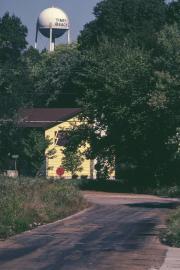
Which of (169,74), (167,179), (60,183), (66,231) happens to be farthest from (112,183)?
(66,231)

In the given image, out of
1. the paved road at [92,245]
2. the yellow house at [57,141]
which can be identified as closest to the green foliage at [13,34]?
the yellow house at [57,141]

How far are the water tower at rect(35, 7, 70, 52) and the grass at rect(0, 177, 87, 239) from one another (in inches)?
4309

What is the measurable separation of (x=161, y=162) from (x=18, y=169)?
20.4 meters

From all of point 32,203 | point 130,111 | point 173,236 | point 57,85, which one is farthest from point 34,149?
point 173,236

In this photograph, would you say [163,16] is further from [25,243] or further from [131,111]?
[25,243]

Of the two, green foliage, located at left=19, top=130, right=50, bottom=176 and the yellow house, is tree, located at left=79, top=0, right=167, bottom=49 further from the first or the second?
green foliage, located at left=19, top=130, right=50, bottom=176

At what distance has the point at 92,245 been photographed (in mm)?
24312

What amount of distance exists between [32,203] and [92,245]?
9.49 m

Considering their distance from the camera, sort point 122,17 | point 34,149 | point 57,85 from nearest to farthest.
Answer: point 34,149 < point 122,17 < point 57,85

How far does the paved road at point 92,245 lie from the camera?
778 inches

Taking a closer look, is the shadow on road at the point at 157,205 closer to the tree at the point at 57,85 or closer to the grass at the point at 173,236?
the grass at the point at 173,236

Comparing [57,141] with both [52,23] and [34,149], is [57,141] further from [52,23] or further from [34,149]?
[52,23]

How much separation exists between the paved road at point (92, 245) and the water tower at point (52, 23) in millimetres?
113439

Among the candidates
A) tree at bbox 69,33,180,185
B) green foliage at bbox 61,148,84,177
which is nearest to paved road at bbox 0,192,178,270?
tree at bbox 69,33,180,185
